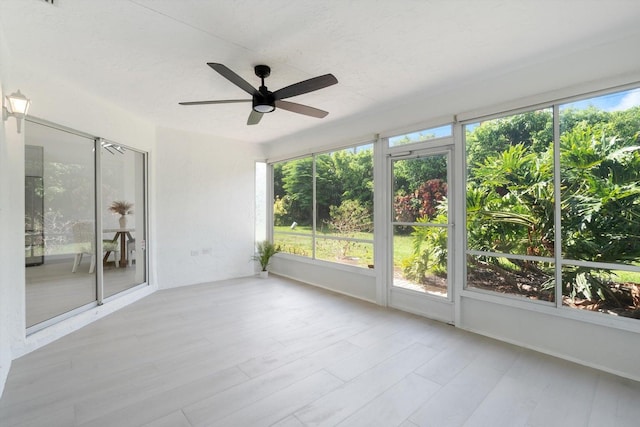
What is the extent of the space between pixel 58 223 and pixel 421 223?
4.54 metres

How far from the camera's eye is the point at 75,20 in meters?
2.22

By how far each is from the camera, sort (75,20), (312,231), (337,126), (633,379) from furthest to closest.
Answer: (312,231) → (337,126) → (633,379) → (75,20)

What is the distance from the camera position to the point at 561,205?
2805 millimetres

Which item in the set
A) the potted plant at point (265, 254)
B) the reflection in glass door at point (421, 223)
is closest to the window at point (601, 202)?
the reflection in glass door at point (421, 223)

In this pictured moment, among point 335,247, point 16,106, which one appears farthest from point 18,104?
point 335,247

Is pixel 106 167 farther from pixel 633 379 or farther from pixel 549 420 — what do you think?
pixel 633 379

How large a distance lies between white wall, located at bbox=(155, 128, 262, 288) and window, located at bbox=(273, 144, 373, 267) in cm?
74

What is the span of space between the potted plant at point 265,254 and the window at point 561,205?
3827 mm

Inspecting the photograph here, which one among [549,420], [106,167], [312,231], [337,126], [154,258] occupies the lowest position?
[549,420]

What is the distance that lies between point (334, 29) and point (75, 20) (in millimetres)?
2017

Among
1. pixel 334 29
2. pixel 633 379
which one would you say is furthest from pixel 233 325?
pixel 633 379

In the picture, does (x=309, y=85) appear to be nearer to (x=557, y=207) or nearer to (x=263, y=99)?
(x=263, y=99)

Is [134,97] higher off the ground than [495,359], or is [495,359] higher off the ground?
[134,97]

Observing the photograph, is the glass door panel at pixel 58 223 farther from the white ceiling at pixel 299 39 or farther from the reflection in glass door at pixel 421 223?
the reflection in glass door at pixel 421 223
